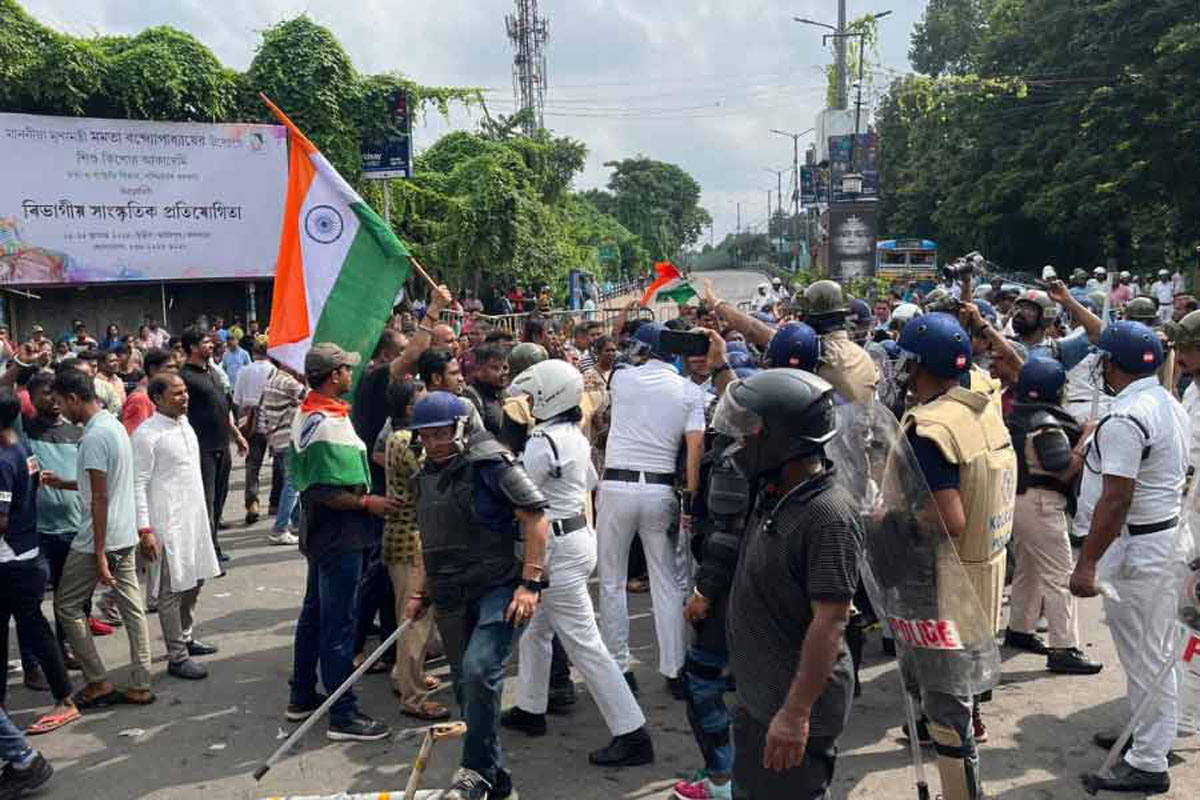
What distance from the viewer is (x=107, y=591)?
774 centimetres

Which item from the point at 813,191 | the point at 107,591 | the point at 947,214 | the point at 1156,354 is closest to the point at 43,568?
the point at 107,591

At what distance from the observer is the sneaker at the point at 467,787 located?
4051 mm

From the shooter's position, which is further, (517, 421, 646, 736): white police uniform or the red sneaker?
the red sneaker

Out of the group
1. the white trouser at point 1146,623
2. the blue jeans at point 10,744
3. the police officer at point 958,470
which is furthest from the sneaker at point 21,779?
the white trouser at point 1146,623

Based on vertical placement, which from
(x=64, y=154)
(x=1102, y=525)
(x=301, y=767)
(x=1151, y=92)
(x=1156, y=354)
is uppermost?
(x=1151, y=92)

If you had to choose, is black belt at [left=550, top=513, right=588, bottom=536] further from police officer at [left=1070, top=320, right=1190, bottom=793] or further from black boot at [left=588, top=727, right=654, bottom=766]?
police officer at [left=1070, top=320, right=1190, bottom=793]

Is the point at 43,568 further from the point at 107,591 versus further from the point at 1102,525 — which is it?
the point at 1102,525

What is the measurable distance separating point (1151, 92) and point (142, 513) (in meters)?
28.5

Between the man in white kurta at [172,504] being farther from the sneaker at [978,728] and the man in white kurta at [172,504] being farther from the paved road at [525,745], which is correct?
the sneaker at [978,728]

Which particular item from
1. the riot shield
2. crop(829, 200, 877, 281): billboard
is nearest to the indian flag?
the riot shield

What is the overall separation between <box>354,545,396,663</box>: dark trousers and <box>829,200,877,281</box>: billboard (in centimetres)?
3612

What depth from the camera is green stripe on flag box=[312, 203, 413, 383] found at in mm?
6660

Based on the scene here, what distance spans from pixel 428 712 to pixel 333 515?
4.00ft

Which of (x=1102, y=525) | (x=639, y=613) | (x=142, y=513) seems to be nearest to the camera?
(x=1102, y=525)
